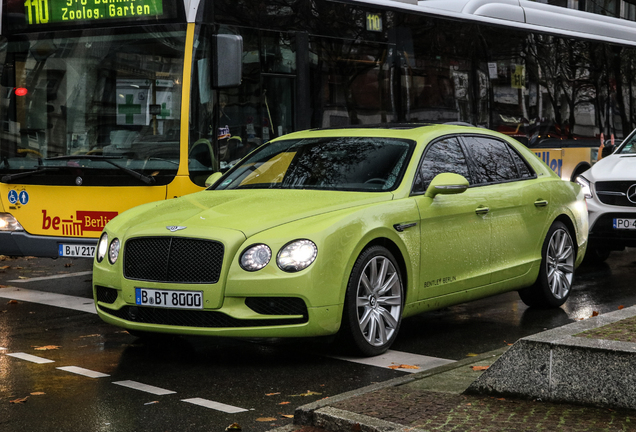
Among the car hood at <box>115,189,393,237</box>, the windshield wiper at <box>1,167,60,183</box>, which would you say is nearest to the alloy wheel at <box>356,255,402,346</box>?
the car hood at <box>115,189,393,237</box>

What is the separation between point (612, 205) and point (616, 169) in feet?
1.77

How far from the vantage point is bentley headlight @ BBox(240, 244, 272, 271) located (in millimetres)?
6684

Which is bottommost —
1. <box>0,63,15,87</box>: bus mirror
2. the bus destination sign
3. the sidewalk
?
the sidewalk

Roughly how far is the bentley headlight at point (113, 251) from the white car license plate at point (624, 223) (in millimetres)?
6624

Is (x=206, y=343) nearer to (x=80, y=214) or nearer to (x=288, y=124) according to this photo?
(x=80, y=214)

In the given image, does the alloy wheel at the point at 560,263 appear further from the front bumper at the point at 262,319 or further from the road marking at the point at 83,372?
the road marking at the point at 83,372

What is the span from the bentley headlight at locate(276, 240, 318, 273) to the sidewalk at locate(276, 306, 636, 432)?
1.14 m

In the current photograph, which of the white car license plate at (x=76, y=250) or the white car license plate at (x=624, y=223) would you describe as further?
the white car license plate at (x=624, y=223)

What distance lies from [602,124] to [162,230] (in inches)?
502

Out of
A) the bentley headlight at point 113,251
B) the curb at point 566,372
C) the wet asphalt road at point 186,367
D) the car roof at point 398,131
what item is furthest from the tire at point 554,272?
the bentley headlight at point 113,251

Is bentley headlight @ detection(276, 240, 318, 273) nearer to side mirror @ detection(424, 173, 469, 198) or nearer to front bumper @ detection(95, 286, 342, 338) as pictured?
front bumper @ detection(95, 286, 342, 338)

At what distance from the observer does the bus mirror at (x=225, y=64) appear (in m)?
9.88

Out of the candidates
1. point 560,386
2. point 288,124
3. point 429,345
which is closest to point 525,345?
point 560,386

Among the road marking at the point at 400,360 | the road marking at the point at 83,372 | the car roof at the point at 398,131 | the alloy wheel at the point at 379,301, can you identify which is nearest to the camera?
the road marking at the point at 83,372
